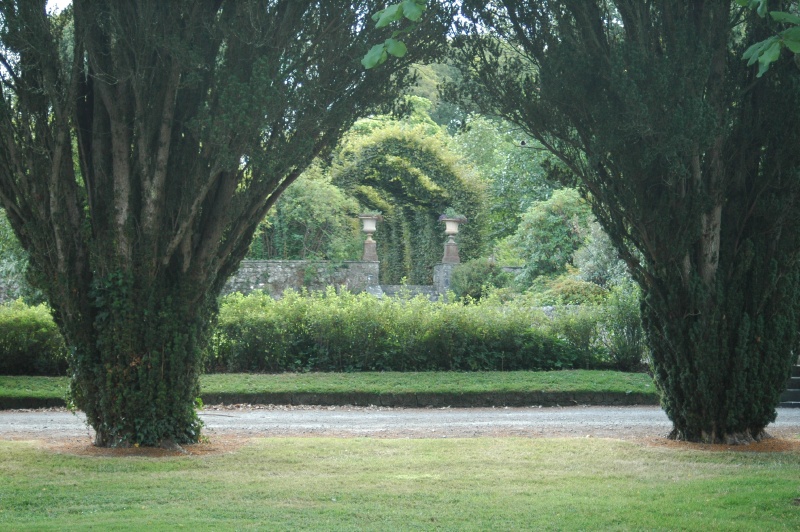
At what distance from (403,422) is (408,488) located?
5.00 m

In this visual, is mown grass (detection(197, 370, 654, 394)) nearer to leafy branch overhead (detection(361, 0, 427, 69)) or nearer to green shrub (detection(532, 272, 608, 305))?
green shrub (detection(532, 272, 608, 305))

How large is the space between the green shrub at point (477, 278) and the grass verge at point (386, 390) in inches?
392

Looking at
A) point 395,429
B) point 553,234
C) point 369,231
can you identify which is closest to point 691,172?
point 395,429

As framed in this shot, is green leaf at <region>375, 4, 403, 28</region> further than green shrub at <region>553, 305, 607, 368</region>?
No

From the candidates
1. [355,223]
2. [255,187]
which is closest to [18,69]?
[255,187]

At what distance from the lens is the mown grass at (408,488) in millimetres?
5551

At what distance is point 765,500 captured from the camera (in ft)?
20.2

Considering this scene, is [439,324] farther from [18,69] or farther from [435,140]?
[435,140]

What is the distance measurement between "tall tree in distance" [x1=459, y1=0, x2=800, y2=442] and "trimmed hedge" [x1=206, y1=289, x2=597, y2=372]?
7.18 meters

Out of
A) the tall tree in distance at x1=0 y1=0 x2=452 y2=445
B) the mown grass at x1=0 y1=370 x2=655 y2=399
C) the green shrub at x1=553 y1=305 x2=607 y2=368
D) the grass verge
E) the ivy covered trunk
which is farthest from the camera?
the green shrub at x1=553 y1=305 x2=607 y2=368

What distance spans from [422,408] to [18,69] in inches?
302

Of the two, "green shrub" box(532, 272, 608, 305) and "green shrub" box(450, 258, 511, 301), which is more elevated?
"green shrub" box(450, 258, 511, 301)

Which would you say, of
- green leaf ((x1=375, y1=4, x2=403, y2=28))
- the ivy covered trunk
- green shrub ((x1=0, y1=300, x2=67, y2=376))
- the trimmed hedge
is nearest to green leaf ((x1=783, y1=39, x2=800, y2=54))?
green leaf ((x1=375, y1=4, x2=403, y2=28))

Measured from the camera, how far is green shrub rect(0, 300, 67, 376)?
15.3 metres
